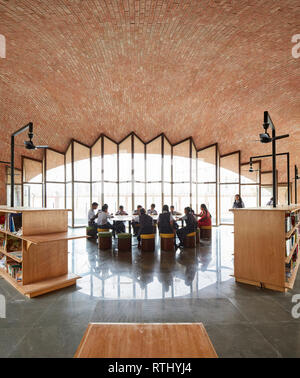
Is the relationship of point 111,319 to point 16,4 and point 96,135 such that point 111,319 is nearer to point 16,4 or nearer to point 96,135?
point 16,4

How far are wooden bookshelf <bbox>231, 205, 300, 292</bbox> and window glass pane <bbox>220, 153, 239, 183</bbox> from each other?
895 centimetres

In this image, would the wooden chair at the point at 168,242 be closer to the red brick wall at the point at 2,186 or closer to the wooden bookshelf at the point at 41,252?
the wooden bookshelf at the point at 41,252

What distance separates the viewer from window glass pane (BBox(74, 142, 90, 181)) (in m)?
11.2

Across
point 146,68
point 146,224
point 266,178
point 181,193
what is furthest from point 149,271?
point 266,178

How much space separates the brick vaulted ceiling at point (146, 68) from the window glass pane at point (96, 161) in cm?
58

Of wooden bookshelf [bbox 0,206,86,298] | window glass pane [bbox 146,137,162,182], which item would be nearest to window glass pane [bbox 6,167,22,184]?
window glass pane [bbox 146,137,162,182]

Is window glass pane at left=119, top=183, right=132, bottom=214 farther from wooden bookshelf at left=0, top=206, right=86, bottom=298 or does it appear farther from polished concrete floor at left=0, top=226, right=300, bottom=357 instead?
wooden bookshelf at left=0, top=206, right=86, bottom=298

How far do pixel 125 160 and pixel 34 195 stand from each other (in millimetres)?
4988

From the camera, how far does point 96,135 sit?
1120 cm

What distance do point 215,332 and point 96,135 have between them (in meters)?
10.4

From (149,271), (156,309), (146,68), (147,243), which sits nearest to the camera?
(156,309)

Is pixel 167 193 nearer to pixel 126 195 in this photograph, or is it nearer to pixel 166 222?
pixel 126 195

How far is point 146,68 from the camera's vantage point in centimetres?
677

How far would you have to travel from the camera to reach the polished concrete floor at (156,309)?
2.31 m
